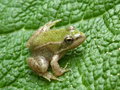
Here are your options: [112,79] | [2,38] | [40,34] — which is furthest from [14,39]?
[112,79]

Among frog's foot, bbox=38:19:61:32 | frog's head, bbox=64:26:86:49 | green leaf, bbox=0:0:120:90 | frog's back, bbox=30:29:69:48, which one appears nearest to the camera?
green leaf, bbox=0:0:120:90

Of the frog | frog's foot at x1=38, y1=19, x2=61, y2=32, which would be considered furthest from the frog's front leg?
frog's foot at x1=38, y1=19, x2=61, y2=32

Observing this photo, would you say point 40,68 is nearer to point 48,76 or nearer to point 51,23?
point 48,76

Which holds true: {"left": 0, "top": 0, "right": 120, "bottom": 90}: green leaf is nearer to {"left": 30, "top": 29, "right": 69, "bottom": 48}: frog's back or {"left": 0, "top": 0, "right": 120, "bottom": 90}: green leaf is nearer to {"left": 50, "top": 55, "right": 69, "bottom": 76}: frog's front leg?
{"left": 50, "top": 55, "right": 69, "bottom": 76}: frog's front leg

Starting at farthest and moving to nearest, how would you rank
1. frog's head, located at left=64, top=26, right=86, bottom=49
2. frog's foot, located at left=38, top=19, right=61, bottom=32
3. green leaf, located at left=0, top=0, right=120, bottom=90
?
frog's foot, located at left=38, top=19, right=61, bottom=32 < frog's head, located at left=64, top=26, right=86, bottom=49 < green leaf, located at left=0, top=0, right=120, bottom=90

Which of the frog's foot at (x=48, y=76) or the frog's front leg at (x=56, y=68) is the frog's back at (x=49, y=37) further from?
the frog's foot at (x=48, y=76)

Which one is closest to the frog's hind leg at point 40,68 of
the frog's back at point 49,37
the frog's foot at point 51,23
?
the frog's back at point 49,37

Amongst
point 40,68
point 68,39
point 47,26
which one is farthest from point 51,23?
point 40,68
